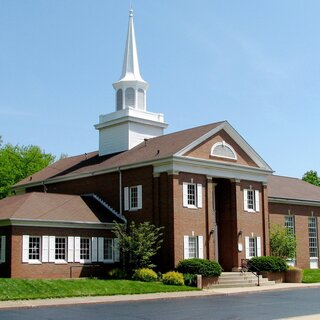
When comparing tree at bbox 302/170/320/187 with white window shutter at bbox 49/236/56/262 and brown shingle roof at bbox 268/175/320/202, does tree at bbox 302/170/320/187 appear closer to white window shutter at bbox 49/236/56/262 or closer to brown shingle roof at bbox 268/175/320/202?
brown shingle roof at bbox 268/175/320/202

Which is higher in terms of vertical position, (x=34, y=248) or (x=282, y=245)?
(x=34, y=248)

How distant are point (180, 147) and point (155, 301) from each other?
12943 mm

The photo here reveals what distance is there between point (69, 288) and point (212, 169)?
45.4 feet

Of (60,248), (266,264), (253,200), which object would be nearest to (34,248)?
(60,248)

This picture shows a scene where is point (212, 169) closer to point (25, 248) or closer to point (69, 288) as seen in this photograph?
point (25, 248)

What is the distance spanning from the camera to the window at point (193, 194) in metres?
37.3

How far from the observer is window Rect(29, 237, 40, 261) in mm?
34156

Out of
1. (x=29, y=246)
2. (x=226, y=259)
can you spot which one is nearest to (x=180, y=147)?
(x=226, y=259)

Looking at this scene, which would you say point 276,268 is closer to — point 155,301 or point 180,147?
point 180,147

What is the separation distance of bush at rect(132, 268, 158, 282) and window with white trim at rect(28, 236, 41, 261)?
572cm

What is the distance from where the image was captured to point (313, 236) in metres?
50.6

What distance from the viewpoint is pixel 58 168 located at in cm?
4931

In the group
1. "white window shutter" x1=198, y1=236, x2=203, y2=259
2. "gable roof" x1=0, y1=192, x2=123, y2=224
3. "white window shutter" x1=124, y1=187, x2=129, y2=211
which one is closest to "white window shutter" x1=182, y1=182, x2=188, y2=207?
"white window shutter" x1=198, y1=236, x2=203, y2=259

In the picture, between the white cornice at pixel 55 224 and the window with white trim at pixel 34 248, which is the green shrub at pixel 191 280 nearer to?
the white cornice at pixel 55 224
